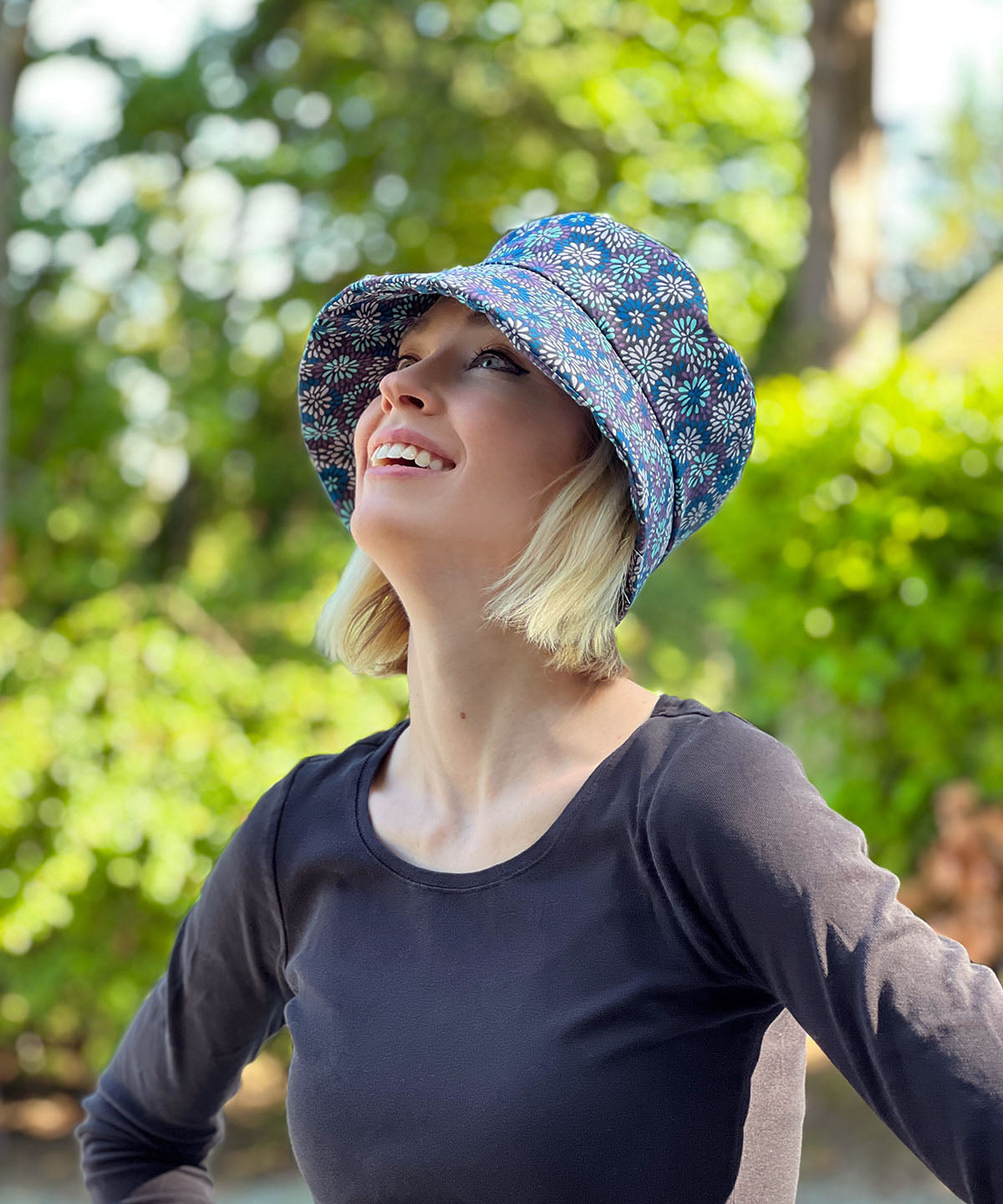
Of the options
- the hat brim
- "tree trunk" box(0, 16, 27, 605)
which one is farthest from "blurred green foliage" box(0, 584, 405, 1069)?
the hat brim

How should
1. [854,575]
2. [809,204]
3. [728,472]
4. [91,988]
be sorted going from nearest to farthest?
[728,472], [854,575], [91,988], [809,204]

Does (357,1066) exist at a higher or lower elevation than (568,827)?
lower

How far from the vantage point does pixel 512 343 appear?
1.45 m

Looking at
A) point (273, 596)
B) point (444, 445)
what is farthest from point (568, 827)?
point (273, 596)

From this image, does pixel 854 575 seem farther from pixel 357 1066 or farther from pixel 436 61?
pixel 436 61

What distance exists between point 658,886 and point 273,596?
6204mm

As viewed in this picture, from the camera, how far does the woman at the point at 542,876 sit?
122 cm

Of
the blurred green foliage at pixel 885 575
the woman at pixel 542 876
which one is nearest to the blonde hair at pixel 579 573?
the woman at pixel 542 876

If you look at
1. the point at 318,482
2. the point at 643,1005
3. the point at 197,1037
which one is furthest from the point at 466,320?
the point at 318,482

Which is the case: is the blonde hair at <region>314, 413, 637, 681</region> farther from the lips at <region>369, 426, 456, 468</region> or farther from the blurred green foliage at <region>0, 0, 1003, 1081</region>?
the blurred green foliage at <region>0, 0, 1003, 1081</region>

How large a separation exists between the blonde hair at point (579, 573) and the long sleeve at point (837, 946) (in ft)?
0.68

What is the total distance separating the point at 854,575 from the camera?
495 cm

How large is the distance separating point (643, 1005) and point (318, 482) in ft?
19.7

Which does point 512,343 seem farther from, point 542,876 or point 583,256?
point 542,876
